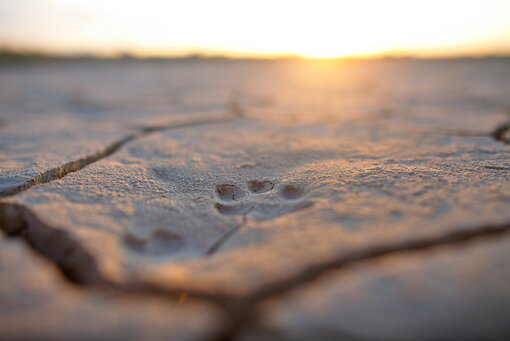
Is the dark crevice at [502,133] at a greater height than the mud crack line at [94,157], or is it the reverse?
the dark crevice at [502,133]

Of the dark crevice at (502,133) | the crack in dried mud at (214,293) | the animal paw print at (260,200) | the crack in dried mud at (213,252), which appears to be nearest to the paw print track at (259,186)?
the animal paw print at (260,200)

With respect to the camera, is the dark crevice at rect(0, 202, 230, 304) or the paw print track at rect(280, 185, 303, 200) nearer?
the dark crevice at rect(0, 202, 230, 304)

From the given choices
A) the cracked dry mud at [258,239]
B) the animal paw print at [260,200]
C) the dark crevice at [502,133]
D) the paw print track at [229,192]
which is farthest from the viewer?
the dark crevice at [502,133]

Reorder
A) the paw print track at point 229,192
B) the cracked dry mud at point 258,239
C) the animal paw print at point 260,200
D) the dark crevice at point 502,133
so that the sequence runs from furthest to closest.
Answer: the dark crevice at point 502,133, the paw print track at point 229,192, the animal paw print at point 260,200, the cracked dry mud at point 258,239

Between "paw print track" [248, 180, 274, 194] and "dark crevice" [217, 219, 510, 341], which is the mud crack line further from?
"dark crevice" [217, 219, 510, 341]

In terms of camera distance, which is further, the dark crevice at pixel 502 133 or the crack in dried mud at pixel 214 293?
the dark crevice at pixel 502 133

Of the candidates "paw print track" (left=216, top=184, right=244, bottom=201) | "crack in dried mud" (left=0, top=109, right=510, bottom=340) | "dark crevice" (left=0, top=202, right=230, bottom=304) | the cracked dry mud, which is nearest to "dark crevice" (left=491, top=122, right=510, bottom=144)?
the cracked dry mud

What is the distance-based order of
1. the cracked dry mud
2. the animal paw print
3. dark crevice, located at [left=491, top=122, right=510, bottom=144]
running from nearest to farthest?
the cracked dry mud < the animal paw print < dark crevice, located at [left=491, top=122, right=510, bottom=144]

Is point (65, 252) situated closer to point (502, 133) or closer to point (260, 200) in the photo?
point (260, 200)

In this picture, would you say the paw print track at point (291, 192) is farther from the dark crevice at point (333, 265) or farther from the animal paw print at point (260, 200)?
the dark crevice at point (333, 265)
